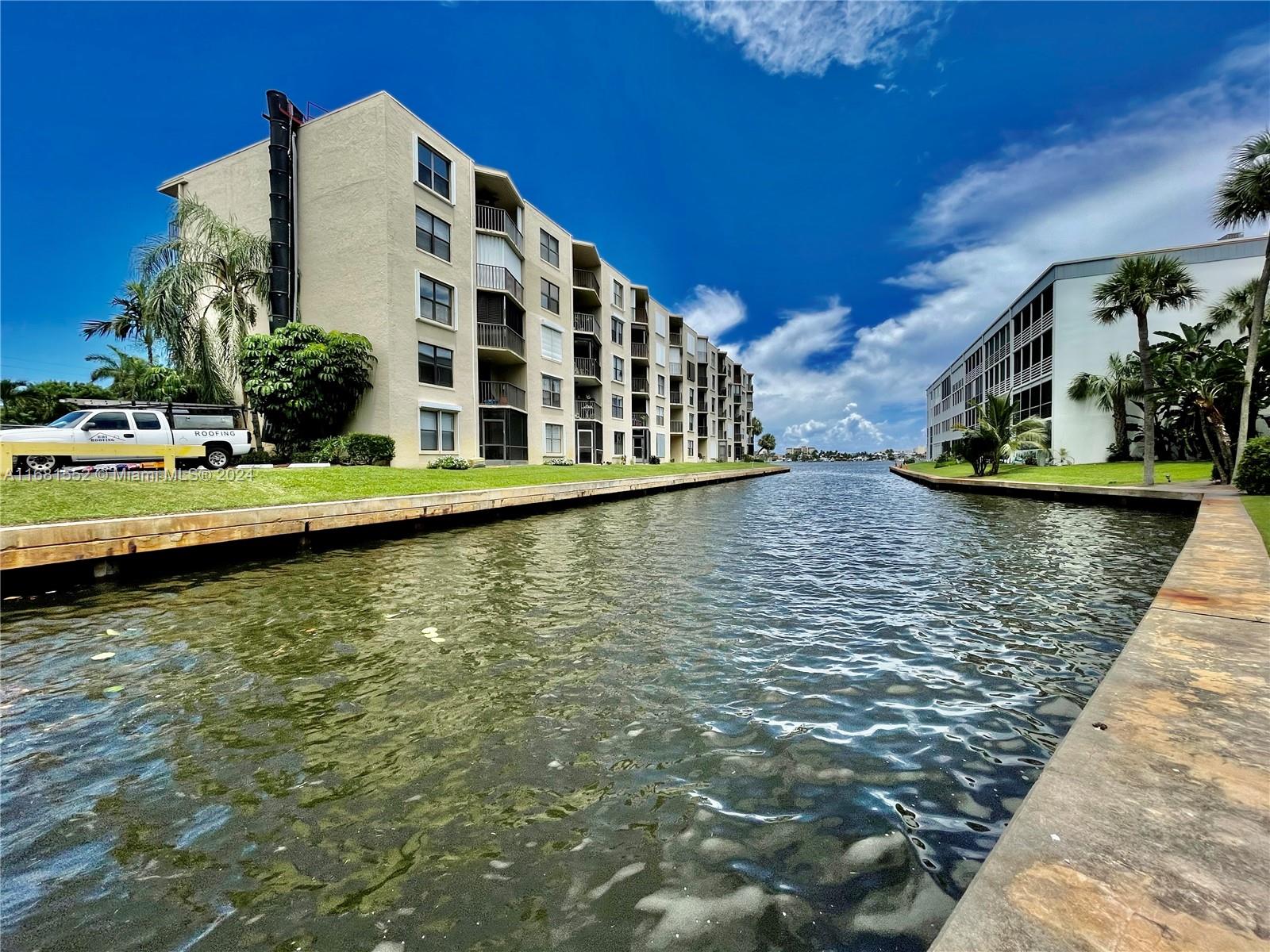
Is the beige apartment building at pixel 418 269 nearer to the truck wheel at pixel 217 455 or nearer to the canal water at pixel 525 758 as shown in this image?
the truck wheel at pixel 217 455

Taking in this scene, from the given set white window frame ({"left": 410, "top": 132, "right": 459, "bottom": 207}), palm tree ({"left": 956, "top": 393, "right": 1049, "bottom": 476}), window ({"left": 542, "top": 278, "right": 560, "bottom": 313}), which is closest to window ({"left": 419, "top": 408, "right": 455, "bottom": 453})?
white window frame ({"left": 410, "top": 132, "right": 459, "bottom": 207})

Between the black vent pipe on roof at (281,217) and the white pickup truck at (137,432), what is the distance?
5384mm

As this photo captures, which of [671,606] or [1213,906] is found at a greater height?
[1213,906]

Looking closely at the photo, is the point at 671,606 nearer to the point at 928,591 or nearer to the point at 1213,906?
the point at 928,591

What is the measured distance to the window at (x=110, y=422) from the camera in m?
15.8

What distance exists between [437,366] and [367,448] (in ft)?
19.3

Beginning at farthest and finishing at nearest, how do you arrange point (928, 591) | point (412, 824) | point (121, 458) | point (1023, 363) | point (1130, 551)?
point (1023, 363) → point (121, 458) → point (1130, 551) → point (928, 591) → point (412, 824)

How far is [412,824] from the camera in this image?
276cm

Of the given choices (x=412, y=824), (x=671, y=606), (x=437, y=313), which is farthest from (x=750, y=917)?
(x=437, y=313)

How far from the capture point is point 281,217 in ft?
76.4

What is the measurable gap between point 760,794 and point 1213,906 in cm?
185

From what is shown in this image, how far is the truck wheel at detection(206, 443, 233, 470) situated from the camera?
18328 millimetres

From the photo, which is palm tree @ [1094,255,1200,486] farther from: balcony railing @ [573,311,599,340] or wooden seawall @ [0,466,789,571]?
balcony railing @ [573,311,599,340]

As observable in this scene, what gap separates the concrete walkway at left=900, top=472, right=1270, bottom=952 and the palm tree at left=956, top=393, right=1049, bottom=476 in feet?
96.9
